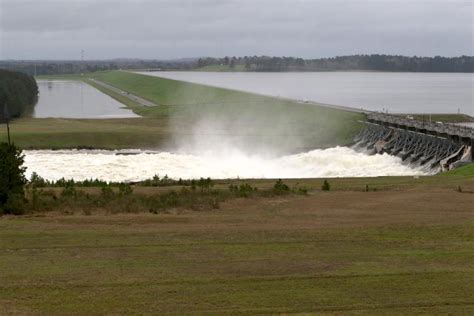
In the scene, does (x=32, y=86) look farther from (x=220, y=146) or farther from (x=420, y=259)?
(x=420, y=259)

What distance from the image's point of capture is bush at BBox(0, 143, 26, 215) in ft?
105

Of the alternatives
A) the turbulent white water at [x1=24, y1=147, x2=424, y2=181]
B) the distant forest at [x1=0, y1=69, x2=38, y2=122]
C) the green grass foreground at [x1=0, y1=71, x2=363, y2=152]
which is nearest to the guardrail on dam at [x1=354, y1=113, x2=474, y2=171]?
the turbulent white water at [x1=24, y1=147, x2=424, y2=181]

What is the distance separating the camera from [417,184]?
1626 inches

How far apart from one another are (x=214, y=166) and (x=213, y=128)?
1173 inches

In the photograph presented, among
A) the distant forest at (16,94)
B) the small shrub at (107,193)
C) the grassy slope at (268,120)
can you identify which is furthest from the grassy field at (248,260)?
the distant forest at (16,94)

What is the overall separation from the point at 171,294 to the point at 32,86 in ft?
449

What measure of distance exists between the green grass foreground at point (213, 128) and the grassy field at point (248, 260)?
42.5 meters

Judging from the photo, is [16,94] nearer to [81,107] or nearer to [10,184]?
[81,107]

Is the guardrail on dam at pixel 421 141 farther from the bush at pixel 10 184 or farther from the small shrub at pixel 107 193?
the bush at pixel 10 184

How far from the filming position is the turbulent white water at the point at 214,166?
55.3m

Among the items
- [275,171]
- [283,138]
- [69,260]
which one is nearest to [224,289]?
[69,260]

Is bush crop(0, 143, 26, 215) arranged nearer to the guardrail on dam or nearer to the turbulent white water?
the turbulent white water

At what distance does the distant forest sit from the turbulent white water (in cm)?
3837

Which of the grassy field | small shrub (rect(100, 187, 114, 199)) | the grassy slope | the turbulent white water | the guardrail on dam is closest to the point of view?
the grassy field
